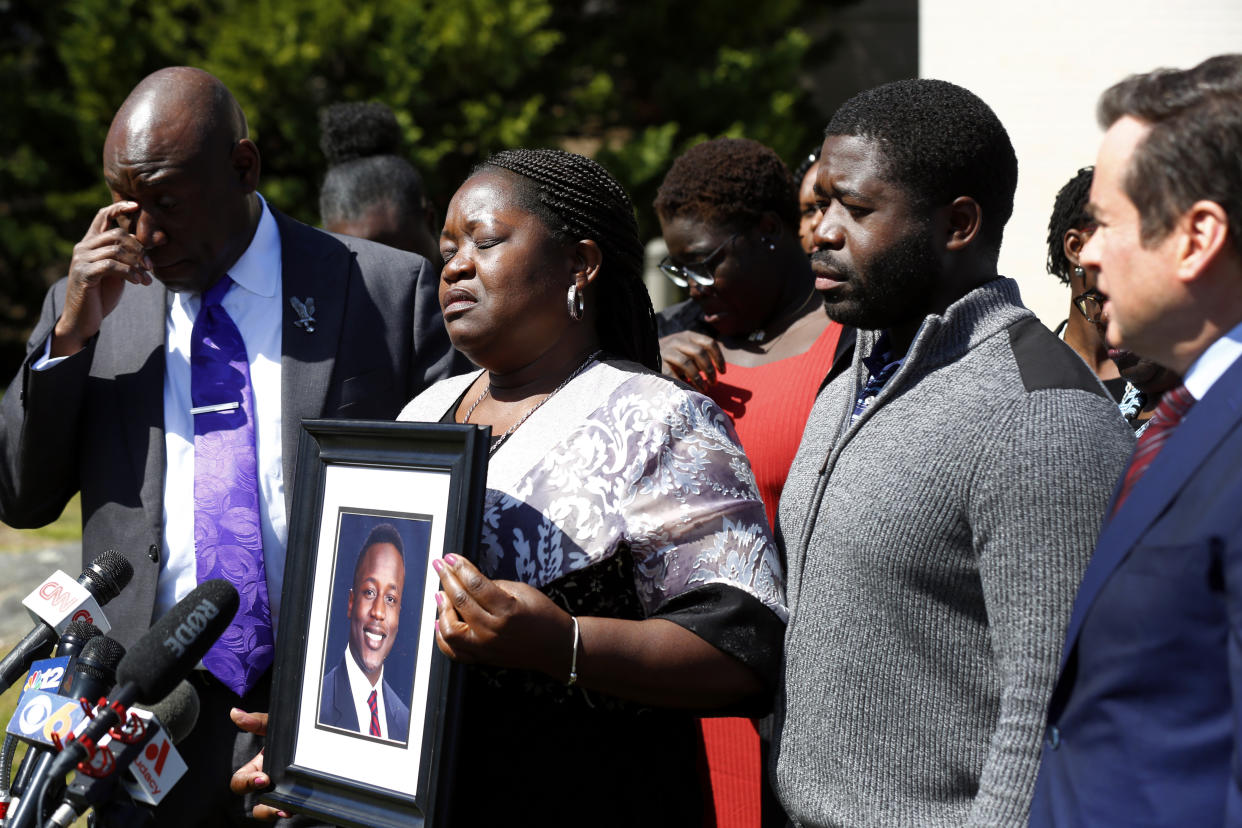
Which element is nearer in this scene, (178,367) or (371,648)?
(371,648)

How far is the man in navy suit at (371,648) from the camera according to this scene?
2.14 metres

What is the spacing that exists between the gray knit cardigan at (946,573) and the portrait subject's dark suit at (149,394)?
1392 mm

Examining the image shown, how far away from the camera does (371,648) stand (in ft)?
7.16

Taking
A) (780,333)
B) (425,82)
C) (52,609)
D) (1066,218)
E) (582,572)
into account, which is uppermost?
(425,82)

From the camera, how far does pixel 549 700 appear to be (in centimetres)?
218

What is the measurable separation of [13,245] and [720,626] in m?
13.4

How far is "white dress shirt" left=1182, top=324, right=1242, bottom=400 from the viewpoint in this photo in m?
1.53

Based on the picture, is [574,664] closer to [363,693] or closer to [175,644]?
[363,693]

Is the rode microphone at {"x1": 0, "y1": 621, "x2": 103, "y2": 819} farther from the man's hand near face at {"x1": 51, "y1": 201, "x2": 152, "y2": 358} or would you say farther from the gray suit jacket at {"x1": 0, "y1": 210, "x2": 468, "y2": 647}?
the man's hand near face at {"x1": 51, "y1": 201, "x2": 152, "y2": 358}

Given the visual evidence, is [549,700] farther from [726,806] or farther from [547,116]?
[547,116]

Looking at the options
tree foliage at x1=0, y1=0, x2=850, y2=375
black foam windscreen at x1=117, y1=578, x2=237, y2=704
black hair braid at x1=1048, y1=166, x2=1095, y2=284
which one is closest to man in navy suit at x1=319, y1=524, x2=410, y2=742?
black foam windscreen at x1=117, y1=578, x2=237, y2=704

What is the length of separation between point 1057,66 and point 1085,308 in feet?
9.47

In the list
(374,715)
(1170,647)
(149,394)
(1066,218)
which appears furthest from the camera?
(1066,218)

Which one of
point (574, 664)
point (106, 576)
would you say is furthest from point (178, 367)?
point (574, 664)
